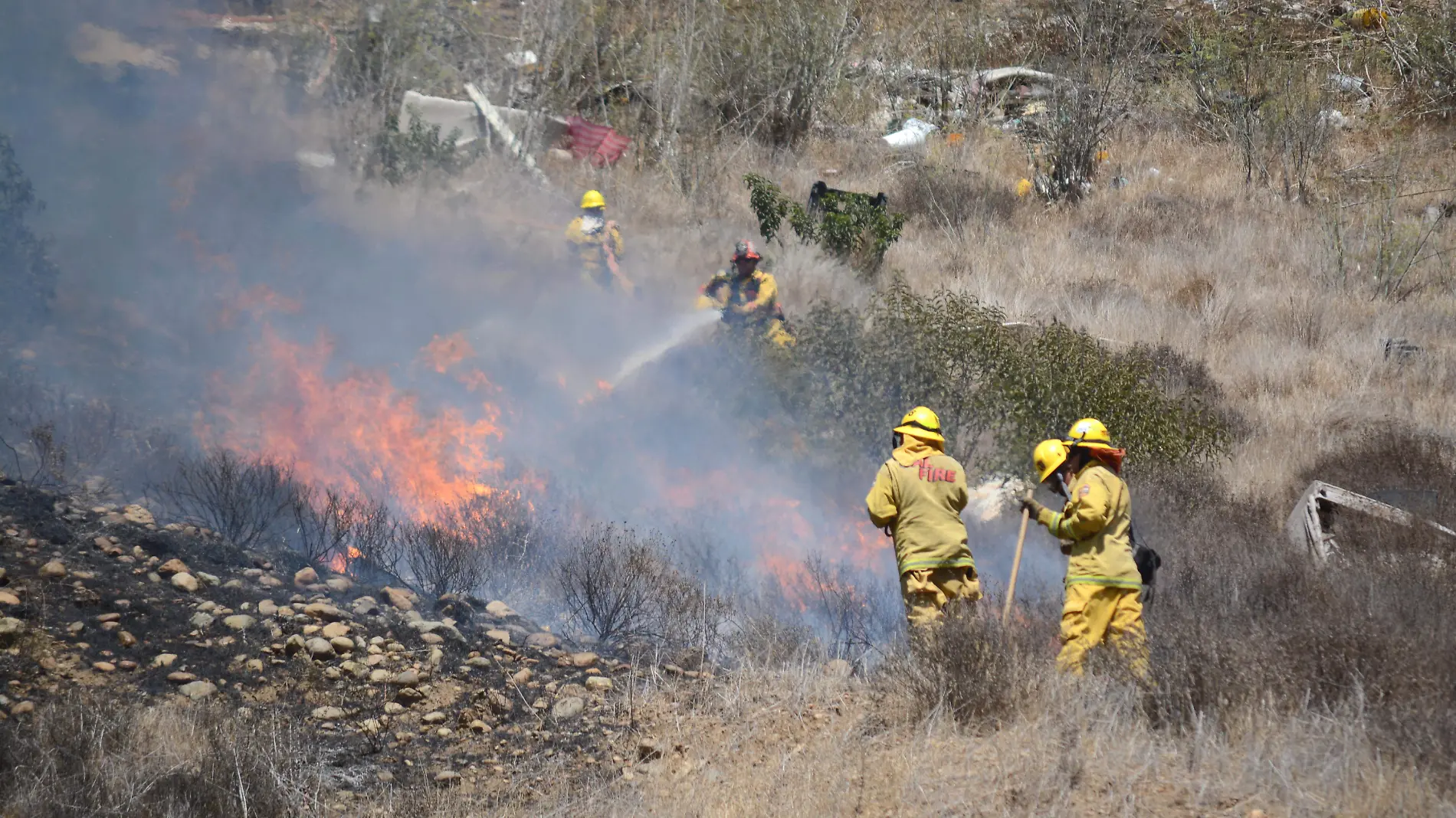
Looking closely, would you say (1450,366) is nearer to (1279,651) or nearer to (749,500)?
(749,500)

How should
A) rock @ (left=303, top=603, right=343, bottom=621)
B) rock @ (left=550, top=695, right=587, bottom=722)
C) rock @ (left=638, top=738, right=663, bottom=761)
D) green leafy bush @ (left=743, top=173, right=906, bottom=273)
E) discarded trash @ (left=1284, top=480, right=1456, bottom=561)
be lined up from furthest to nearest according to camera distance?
green leafy bush @ (left=743, top=173, right=906, bottom=273)
discarded trash @ (left=1284, top=480, right=1456, bottom=561)
rock @ (left=303, top=603, right=343, bottom=621)
rock @ (left=550, top=695, right=587, bottom=722)
rock @ (left=638, top=738, right=663, bottom=761)

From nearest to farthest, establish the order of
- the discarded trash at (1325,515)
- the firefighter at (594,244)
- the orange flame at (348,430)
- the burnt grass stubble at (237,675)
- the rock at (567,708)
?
the burnt grass stubble at (237,675) → the rock at (567,708) → the discarded trash at (1325,515) → the orange flame at (348,430) → the firefighter at (594,244)

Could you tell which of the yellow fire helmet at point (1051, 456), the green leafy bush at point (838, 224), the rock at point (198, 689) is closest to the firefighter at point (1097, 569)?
the yellow fire helmet at point (1051, 456)

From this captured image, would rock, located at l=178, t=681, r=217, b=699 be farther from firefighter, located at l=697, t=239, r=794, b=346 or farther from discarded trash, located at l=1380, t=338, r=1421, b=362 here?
discarded trash, located at l=1380, t=338, r=1421, b=362

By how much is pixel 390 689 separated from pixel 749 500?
3.96 m

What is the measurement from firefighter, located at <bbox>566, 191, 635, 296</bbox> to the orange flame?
7.22 feet

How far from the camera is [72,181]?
9.12m

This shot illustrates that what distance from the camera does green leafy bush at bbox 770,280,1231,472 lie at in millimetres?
8758

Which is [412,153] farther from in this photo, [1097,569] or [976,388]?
[1097,569]

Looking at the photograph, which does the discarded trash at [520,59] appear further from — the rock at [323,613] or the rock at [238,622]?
the rock at [238,622]

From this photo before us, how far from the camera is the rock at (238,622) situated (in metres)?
5.57

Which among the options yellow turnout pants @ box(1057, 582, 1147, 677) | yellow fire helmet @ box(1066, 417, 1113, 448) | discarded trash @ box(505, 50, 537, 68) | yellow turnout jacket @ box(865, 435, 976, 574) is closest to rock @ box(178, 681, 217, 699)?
yellow turnout jacket @ box(865, 435, 976, 574)

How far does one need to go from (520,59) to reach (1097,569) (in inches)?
536

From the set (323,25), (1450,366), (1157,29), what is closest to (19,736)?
(323,25)
